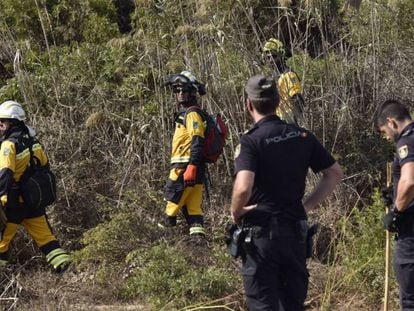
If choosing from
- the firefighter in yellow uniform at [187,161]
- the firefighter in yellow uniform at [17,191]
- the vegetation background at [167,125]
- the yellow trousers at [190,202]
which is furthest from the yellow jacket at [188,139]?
the firefighter in yellow uniform at [17,191]

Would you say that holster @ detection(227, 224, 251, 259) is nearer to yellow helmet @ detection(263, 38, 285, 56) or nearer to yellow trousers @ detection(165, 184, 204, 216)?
yellow trousers @ detection(165, 184, 204, 216)

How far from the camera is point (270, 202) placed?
434 centimetres

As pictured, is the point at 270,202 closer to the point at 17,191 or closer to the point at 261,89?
the point at 261,89

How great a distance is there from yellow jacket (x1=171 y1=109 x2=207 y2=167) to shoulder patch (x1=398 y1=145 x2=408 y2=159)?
10.2 feet

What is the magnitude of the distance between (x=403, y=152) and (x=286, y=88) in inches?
135

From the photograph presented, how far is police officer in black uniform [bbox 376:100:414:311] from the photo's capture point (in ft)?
15.5

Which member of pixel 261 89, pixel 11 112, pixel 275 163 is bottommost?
pixel 11 112

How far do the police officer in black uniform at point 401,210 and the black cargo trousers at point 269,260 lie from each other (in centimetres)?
72

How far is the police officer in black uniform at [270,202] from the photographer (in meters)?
4.31

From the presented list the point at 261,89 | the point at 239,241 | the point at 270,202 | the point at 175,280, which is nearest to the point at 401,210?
the point at 270,202

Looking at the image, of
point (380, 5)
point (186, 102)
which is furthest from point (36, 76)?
point (380, 5)

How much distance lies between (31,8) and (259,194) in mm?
7016

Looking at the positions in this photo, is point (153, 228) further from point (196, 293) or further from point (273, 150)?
point (273, 150)

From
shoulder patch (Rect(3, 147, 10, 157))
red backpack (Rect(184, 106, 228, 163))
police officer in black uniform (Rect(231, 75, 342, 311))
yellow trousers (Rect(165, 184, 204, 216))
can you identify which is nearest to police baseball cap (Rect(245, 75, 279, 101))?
police officer in black uniform (Rect(231, 75, 342, 311))
